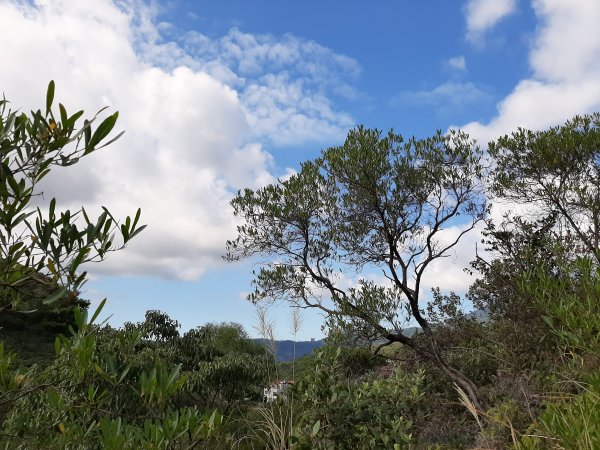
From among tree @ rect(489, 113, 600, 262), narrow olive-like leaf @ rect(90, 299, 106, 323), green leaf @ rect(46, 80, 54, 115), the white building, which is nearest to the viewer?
green leaf @ rect(46, 80, 54, 115)

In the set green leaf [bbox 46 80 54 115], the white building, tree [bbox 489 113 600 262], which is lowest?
the white building

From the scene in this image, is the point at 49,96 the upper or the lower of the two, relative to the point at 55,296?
upper

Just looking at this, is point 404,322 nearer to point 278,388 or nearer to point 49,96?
point 278,388

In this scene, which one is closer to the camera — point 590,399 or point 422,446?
point 590,399

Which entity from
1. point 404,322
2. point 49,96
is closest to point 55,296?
Answer: point 49,96

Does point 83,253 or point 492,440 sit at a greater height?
point 83,253

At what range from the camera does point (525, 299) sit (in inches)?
477

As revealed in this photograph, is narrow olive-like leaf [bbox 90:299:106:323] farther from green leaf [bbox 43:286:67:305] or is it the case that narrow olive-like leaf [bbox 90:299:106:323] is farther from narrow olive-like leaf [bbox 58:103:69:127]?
narrow olive-like leaf [bbox 58:103:69:127]

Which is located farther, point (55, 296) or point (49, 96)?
point (49, 96)

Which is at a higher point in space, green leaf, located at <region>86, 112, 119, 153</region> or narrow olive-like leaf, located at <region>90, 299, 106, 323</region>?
green leaf, located at <region>86, 112, 119, 153</region>

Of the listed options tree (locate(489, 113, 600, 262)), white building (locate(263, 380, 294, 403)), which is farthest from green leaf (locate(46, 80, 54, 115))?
tree (locate(489, 113, 600, 262))

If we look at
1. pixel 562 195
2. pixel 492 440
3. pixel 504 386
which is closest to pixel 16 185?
pixel 492 440

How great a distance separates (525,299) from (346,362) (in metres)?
4.69

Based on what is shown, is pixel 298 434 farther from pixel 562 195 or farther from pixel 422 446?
pixel 562 195
